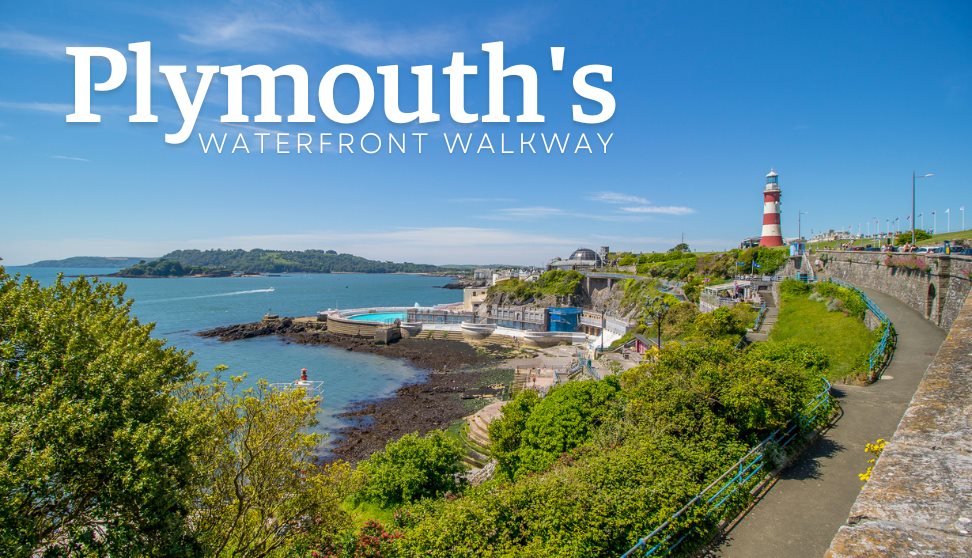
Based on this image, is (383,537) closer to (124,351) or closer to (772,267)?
(124,351)

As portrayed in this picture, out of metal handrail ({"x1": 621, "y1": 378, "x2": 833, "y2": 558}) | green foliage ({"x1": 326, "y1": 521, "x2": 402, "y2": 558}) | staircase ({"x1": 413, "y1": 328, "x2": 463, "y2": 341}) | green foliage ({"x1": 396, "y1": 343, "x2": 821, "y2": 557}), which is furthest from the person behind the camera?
staircase ({"x1": 413, "y1": 328, "x2": 463, "y2": 341})

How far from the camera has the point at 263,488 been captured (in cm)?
955

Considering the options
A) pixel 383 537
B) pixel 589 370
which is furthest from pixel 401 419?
pixel 383 537

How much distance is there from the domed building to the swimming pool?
4299 centimetres

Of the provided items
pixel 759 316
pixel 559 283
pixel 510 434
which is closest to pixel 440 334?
pixel 559 283

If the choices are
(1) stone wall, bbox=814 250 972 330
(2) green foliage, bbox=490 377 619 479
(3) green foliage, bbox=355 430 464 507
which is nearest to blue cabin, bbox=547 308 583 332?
(1) stone wall, bbox=814 250 972 330

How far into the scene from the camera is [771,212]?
6231 cm

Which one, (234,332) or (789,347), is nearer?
(789,347)

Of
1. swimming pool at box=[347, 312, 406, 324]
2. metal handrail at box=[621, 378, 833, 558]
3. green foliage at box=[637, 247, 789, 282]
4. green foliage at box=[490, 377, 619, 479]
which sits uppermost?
green foliage at box=[637, 247, 789, 282]

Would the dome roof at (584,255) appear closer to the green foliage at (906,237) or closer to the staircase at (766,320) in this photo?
the green foliage at (906,237)

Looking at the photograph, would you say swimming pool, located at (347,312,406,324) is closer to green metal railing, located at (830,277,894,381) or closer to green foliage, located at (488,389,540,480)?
green foliage, located at (488,389,540,480)

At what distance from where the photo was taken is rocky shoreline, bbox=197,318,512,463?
29781 millimetres

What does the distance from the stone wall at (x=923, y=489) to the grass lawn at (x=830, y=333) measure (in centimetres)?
1585

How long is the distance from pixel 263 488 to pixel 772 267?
6096cm
